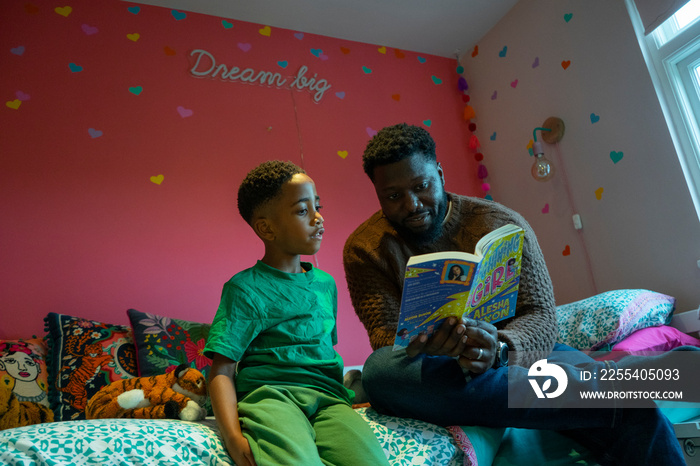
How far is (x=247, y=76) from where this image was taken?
289cm

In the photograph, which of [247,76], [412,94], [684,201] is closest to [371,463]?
[684,201]

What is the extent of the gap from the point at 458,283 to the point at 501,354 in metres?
0.27

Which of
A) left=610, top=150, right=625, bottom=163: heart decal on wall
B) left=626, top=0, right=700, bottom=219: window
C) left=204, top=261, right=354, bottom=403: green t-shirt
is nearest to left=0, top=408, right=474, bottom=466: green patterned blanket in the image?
left=204, top=261, right=354, bottom=403: green t-shirt

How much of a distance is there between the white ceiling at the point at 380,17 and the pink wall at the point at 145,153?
8cm

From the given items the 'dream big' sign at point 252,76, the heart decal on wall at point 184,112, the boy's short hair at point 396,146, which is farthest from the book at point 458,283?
the 'dream big' sign at point 252,76

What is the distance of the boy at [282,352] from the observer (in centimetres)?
101

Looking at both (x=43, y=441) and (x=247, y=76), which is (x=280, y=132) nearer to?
(x=247, y=76)

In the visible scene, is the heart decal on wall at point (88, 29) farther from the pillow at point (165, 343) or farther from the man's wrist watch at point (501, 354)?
the man's wrist watch at point (501, 354)

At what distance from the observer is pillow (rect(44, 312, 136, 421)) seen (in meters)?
1.77

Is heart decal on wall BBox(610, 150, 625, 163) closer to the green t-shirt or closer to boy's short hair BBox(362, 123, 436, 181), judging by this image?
boy's short hair BBox(362, 123, 436, 181)

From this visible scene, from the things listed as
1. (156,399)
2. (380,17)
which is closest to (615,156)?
(380,17)

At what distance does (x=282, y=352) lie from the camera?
1.22m

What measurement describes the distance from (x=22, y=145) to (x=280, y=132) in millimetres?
1190

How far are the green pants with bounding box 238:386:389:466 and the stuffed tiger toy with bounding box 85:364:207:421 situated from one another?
249 mm
